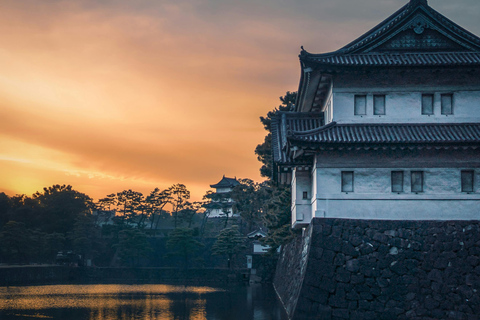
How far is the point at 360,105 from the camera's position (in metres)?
19.7

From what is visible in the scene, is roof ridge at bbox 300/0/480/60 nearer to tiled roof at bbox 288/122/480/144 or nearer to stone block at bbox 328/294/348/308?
tiled roof at bbox 288/122/480/144

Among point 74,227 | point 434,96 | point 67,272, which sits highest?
point 434,96

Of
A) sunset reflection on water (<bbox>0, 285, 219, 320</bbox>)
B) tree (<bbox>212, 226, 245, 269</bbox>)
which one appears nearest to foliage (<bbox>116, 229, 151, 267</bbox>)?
tree (<bbox>212, 226, 245, 269</bbox>)

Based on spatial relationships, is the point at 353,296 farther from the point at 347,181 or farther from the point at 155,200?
the point at 155,200

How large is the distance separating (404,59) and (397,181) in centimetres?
432

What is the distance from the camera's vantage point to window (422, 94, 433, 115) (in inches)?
773

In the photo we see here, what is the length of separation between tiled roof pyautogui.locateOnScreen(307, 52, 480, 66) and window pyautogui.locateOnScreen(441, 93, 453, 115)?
1311mm

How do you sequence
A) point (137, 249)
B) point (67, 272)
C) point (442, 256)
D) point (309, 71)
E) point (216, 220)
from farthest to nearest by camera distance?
point (216, 220) < point (137, 249) < point (67, 272) < point (309, 71) < point (442, 256)

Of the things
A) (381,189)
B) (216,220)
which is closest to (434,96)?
(381,189)

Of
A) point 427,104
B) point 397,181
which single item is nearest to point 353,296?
point 397,181

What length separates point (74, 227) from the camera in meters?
59.8

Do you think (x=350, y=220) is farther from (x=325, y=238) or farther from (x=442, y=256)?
→ (x=442, y=256)

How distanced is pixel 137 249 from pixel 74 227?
24.7ft

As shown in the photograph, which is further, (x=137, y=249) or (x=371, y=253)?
(x=137, y=249)
